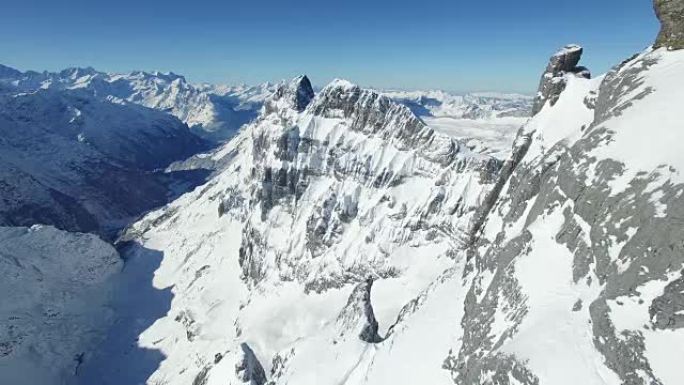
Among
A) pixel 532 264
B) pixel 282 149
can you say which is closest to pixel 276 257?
pixel 282 149

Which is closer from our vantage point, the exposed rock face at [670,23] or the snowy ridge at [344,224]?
the exposed rock face at [670,23]

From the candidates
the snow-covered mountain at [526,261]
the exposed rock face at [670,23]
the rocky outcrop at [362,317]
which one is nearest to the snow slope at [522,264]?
the snow-covered mountain at [526,261]

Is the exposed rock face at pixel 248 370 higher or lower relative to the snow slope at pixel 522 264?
lower

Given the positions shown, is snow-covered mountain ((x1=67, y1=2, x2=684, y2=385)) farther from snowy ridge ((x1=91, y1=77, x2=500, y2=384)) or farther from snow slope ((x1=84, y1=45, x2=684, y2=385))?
snowy ridge ((x1=91, y1=77, x2=500, y2=384))

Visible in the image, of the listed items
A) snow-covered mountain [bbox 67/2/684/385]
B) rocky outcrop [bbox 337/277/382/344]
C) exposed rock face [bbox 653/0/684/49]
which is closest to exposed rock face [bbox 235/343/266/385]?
snow-covered mountain [bbox 67/2/684/385]

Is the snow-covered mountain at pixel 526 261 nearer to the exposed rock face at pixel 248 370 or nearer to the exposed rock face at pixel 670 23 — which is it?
the exposed rock face at pixel 248 370

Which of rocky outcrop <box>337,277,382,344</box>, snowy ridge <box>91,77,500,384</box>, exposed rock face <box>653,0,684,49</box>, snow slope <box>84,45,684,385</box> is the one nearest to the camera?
snow slope <box>84,45,684,385</box>

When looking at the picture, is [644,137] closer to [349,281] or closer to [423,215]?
[423,215]

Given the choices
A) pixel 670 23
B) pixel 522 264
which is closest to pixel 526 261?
pixel 522 264
